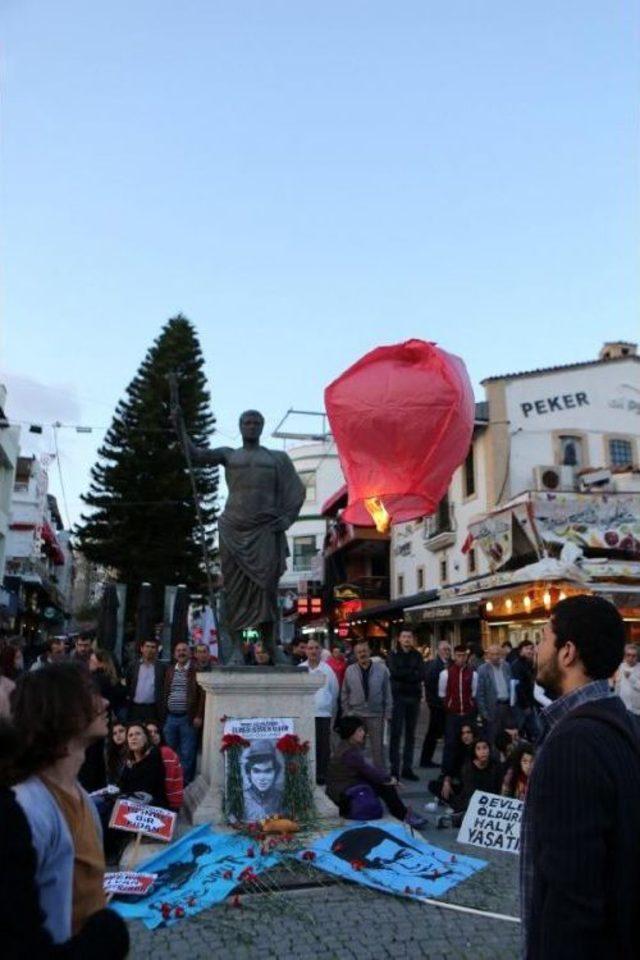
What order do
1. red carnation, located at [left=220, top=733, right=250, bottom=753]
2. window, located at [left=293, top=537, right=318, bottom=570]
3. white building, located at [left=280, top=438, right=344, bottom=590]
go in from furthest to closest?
window, located at [left=293, top=537, right=318, bottom=570]
white building, located at [left=280, top=438, right=344, bottom=590]
red carnation, located at [left=220, top=733, right=250, bottom=753]

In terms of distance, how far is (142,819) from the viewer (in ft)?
20.0

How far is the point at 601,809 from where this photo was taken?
1.92 meters

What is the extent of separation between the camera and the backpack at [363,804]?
7.03 m

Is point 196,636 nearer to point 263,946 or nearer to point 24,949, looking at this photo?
point 263,946

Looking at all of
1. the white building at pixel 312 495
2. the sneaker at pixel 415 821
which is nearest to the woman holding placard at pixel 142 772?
the sneaker at pixel 415 821

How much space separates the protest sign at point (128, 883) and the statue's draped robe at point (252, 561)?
2827 millimetres

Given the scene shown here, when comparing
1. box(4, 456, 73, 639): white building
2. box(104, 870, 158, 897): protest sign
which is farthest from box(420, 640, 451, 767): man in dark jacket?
box(4, 456, 73, 639): white building

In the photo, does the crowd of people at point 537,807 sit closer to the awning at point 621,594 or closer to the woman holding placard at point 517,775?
the woman holding placard at point 517,775

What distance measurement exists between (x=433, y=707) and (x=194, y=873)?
7.10 m

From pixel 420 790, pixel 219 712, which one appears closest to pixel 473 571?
pixel 420 790

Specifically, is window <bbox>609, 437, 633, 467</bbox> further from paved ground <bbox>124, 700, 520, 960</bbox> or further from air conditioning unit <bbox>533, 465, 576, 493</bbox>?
paved ground <bbox>124, 700, 520, 960</bbox>

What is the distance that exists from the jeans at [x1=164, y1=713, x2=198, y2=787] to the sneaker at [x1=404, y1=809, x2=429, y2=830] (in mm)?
2704

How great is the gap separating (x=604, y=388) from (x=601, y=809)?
79.0 feet

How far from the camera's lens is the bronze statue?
784 cm
